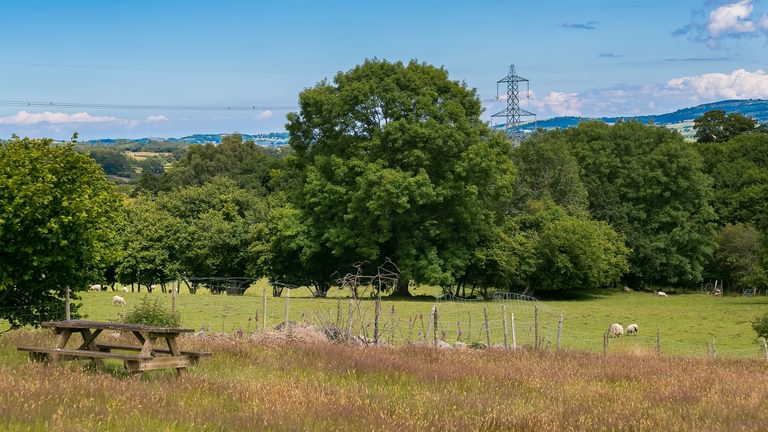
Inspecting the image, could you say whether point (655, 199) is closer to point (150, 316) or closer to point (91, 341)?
point (150, 316)

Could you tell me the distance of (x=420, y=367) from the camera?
16156mm

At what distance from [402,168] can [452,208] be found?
4312 mm

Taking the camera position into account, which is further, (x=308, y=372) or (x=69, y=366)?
(x=308, y=372)

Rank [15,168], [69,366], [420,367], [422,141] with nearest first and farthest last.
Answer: [69,366], [420,367], [15,168], [422,141]

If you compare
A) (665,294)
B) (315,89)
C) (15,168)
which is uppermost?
(315,89)

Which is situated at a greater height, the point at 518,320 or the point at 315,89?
the point at 315,89

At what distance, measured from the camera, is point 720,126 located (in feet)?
339

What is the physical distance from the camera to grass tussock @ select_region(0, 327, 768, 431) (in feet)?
32.1

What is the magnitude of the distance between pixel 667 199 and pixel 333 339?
54600mm

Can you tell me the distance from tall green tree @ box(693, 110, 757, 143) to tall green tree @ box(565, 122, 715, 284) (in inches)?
1336

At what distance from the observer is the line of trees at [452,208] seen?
2014 inches

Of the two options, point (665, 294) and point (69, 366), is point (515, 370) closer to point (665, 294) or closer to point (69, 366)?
point (69, 366)

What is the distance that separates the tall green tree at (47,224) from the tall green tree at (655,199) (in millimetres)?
54939

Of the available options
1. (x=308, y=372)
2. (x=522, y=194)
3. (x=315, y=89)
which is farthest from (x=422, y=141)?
(x=308, y=372)
